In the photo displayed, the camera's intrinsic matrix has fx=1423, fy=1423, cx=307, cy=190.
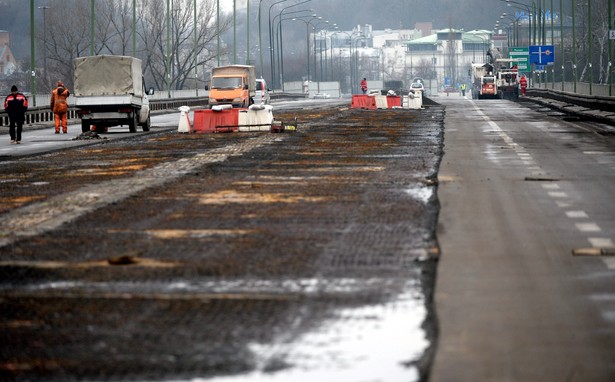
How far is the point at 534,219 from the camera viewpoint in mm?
14352

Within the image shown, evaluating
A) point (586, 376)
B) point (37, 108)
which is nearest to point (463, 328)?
point (586, 376)

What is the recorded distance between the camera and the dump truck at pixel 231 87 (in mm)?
73688

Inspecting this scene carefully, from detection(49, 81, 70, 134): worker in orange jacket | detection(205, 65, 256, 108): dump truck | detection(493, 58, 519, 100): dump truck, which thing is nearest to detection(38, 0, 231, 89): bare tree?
detection(493, 58, 519, 100): dump truck

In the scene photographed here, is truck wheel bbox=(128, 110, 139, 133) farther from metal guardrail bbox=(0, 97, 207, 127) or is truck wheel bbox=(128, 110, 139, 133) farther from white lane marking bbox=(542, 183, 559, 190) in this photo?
white lane marking bbox=(542, 183, 559, 190)

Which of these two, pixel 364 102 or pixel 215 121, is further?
pixel 364 102

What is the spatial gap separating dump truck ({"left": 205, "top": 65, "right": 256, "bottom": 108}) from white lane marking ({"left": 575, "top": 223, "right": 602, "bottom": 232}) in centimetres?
5951

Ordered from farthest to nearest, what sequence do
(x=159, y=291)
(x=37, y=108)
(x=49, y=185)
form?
(x=37, y=108)
(x=49, y=185)
(x=159, y=291)

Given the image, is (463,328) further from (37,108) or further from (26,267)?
(37,108)

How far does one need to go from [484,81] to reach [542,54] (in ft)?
43.6

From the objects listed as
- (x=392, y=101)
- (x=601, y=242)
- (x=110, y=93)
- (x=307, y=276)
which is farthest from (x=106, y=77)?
(x=307, y=276)

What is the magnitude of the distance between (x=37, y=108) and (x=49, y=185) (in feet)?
146

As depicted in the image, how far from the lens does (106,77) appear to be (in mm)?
47094

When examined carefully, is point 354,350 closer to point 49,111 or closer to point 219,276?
point 219,276

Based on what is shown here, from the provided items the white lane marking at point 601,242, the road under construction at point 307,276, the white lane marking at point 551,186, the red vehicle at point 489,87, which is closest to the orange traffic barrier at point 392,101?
the red vehicle at point 489,87
